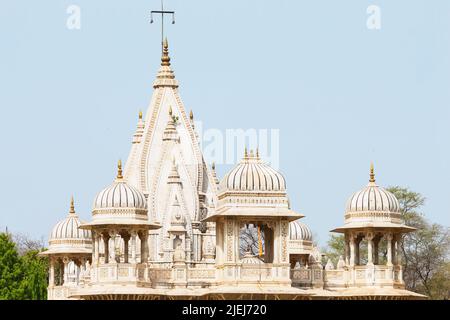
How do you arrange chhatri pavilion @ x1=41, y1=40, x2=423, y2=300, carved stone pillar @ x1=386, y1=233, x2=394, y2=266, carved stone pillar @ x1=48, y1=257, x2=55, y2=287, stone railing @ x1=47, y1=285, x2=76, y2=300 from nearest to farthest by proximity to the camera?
chhatri pavilion @ x1=41, y1=40, x2=423, y2=300 → carved stone pillar @ x1=386, y1=233, x2=394, y2=266 → stone railing @ x1=47, y1=285, x2=76, y2=300 → carved stone pillar @ x1=48, y1=257, x2=55, y2=287

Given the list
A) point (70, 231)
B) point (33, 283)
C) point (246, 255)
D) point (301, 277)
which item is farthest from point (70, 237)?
point (301, 277)

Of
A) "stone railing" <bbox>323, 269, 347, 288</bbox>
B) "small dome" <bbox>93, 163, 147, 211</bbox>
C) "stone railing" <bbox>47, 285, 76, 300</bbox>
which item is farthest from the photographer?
"stone railing" <bbox>47, 285, 76, 300</bbox>

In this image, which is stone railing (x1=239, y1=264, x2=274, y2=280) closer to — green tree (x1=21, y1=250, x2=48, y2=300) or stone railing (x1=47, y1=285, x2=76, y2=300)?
stone railing (x1=47, y1=285, x2=76, y2=300)

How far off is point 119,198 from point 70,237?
1016 centimetres

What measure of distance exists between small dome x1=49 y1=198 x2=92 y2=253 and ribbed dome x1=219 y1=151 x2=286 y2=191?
11124 millimetres

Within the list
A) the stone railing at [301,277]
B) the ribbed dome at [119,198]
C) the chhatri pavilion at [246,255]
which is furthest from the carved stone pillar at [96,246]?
the stone railing at [301,277]

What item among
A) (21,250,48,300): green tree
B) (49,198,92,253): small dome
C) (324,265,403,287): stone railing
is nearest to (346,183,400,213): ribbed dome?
(324,265,403,287): stone railing

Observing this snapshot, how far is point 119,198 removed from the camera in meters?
63.5

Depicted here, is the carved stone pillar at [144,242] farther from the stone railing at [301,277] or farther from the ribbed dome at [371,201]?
the ribbed dome at [371,201]

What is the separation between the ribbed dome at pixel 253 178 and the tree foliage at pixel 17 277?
60.3ft

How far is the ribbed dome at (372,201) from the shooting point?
65.1m

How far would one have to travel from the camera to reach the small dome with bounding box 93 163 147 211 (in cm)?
6344
